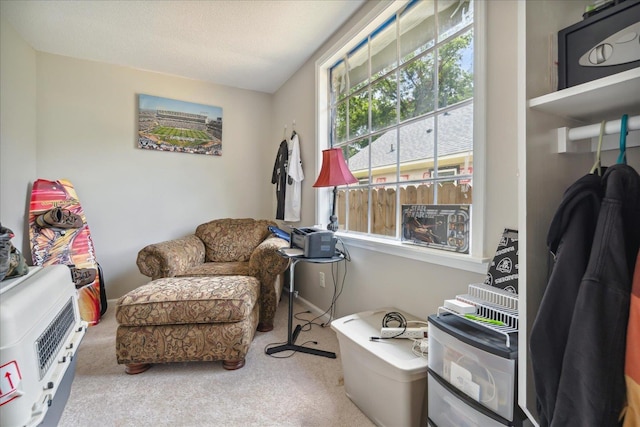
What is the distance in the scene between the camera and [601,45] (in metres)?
0.65

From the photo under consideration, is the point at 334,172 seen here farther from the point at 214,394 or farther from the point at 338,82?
the point at 214,394

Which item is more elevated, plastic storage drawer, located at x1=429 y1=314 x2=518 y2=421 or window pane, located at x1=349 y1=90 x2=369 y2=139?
window pane, located at x1=349 y1=90 x2=369 y2=139

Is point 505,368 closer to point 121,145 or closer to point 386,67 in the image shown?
point 386,67

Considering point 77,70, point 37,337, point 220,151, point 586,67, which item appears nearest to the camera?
point 586,67

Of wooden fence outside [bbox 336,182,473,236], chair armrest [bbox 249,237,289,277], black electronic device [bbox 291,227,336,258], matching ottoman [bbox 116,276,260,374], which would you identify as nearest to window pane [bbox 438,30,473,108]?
wooden fence outside [bbox 336,182,473,236]

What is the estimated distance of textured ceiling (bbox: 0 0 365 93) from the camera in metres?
1.97

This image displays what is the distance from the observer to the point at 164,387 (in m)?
1.54

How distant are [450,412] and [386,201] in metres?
1.20

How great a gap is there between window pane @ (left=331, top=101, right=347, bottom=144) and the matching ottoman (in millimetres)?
1482

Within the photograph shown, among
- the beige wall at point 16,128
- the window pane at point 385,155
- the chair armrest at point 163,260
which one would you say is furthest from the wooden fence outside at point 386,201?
the beige wall at point 16,128

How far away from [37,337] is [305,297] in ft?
7.19

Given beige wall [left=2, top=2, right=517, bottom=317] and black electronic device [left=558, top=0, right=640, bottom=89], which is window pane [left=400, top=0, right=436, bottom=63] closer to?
beige wall [left=2, top=2, right=517, bottom=317]

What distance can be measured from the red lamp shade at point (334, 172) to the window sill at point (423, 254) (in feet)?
1.43

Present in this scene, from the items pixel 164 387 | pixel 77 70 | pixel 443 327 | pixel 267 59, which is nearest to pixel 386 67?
pixel 267 59
